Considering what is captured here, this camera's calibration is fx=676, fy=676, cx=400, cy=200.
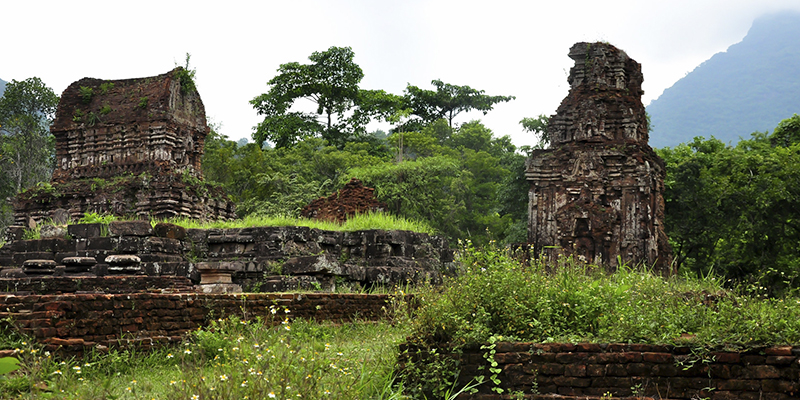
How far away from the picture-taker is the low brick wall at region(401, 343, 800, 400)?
4.48 meters

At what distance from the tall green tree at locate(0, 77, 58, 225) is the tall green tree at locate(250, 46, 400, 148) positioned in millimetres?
9959

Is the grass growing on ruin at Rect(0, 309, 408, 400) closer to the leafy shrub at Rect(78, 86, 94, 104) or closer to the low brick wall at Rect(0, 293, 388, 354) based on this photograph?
the low brick wall at Rect(0, 293, 388, 354)

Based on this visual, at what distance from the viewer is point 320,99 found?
35281 mm

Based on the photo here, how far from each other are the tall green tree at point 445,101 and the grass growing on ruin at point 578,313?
34.5 metres

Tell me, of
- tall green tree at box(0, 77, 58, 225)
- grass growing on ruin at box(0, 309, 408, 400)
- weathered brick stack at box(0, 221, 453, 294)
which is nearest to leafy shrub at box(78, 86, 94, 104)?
weathered brick stack at box(0, 221, 453, 294)

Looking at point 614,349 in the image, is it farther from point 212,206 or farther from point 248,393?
point 212,206

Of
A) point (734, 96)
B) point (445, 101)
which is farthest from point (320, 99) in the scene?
point (734, 96)

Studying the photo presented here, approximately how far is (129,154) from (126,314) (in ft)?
47.0

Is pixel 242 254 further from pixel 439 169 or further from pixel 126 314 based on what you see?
pixel 439 169

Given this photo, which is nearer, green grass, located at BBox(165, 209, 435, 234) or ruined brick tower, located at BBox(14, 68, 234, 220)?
green grass, located at BBox(165, 209, 435, 234)

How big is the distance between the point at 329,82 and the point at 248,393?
31217mm

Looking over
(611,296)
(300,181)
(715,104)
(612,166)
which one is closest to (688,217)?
(612,166)

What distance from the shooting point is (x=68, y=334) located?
612cm

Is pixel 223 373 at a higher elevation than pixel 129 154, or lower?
lower
